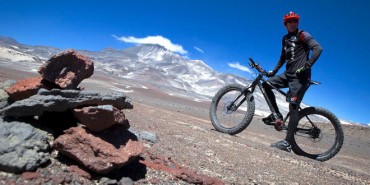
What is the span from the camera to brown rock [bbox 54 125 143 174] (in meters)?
2.78

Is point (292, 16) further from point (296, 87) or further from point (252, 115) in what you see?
point (252, 115)

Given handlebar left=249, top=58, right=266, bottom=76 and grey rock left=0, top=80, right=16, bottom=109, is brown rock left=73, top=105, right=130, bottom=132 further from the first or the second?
handlebar left=249, top=58, right=266, bottom=76

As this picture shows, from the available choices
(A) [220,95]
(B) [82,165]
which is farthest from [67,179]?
(A) [220,95]

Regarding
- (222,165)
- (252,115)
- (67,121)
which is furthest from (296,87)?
(67,121)

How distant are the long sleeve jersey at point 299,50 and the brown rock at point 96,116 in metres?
3.80

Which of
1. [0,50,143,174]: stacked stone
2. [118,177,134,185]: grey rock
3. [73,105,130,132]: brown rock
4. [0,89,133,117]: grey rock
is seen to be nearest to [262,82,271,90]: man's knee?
[0,50,143,174]: stacked stone

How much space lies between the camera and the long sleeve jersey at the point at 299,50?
5621 mm

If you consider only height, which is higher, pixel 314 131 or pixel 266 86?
pixel 266 86

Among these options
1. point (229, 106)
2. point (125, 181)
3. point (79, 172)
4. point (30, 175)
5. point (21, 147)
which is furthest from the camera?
point (229, 106)

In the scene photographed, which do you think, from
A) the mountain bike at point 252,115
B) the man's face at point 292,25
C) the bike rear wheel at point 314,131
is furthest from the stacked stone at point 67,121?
the bike rear wheel at point 314,131

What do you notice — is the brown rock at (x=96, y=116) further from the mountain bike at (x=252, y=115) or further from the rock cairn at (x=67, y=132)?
the mountain bike at (x=252, y=115)

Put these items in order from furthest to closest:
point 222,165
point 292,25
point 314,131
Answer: point 314,131, point 292,25, point 222,165

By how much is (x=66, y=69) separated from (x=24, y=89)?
0.46m

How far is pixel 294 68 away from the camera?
19.2 ft
